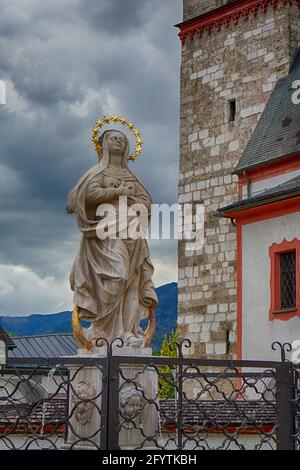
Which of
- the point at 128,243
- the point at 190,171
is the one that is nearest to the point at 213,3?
the point at 190,171

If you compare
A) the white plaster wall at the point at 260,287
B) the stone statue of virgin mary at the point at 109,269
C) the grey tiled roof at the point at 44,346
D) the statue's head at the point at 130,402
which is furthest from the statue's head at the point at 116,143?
the grey tiled roof at the point at 44,346

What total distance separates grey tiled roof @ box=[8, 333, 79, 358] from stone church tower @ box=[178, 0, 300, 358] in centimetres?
1314

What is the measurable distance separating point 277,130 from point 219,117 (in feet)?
12.7

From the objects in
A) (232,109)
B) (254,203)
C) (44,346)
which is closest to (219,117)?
(232,109)

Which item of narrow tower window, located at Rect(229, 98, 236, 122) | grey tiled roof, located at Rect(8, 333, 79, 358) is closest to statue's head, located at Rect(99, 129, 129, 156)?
narrow tower window, located at Rect(229, 98, 236, 122)

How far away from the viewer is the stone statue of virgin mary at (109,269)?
959 centimetres

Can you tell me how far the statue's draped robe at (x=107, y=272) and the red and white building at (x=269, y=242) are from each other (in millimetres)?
11315

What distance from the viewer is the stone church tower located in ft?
87.3
